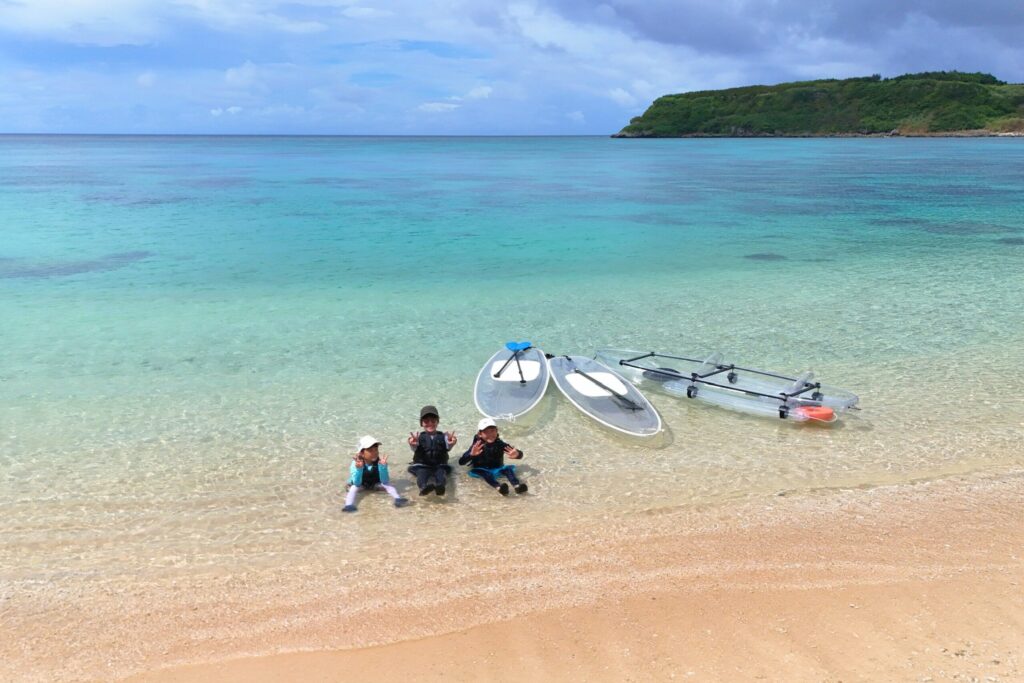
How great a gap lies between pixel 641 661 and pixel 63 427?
34.3 ft

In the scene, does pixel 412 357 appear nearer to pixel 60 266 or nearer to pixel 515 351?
pixel 515 351

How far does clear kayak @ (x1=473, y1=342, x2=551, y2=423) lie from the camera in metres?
12.9

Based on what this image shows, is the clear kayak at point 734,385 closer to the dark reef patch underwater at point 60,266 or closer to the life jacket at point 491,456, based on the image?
the life jacket at point 491,456

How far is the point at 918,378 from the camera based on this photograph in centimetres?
1425

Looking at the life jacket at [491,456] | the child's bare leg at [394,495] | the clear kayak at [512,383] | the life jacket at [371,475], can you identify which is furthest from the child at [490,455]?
the clear kayak at [512,383]

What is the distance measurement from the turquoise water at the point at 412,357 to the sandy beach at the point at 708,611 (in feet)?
3.55

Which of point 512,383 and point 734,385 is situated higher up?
point 734,385

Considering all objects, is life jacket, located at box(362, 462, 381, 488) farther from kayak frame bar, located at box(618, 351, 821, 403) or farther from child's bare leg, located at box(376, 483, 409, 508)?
kayak frame bar, located at box(618, 351, 821, 403)

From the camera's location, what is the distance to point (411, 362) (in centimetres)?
1555

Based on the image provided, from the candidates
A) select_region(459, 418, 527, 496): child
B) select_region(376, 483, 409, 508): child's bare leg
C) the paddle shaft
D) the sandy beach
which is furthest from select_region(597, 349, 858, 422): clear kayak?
select_region(376, 483, 409, 508): child's bare leg

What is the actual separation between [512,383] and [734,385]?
13.5 feet

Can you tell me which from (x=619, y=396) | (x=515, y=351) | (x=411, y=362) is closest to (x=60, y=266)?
(x=411, y=362)

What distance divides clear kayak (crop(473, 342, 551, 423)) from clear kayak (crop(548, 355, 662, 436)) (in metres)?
0.37

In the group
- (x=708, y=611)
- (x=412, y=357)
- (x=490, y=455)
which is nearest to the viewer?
(x=708, y=611)
